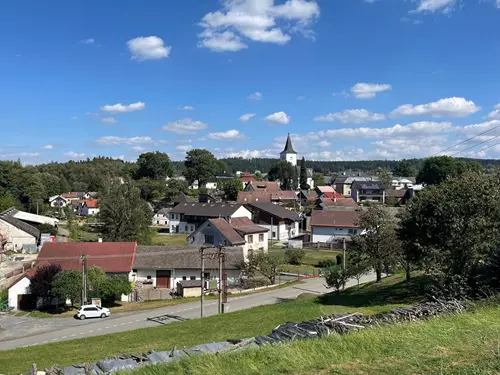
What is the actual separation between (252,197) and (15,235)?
43.0 metres

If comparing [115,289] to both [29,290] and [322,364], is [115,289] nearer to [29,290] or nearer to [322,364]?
[29,290]

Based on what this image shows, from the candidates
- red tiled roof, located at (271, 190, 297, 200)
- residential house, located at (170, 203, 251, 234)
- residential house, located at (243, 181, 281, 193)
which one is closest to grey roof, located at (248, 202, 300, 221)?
residential house, located at (170, 203, 251, 234)

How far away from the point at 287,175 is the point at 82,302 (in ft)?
339

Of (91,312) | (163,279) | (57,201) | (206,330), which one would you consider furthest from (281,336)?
(57,201)

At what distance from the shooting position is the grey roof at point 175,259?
1411 inches

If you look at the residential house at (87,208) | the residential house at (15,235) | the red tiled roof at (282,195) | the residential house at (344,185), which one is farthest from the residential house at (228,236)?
the residential house at (344,185)

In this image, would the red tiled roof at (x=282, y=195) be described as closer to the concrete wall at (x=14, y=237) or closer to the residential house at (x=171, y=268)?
the concrete wall at (x=14, y=237)

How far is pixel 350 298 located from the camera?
26.9 metres

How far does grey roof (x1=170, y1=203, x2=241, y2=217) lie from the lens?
191 ft

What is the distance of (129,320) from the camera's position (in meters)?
26.6

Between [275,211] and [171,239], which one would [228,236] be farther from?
[171,239]

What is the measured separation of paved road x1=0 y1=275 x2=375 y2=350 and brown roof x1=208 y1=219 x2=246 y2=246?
1102 cm

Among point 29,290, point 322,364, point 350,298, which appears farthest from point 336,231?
point 322,364

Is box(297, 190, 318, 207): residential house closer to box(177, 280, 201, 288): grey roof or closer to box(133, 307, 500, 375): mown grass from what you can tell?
box(177, 280, 201, 288): grey roof
